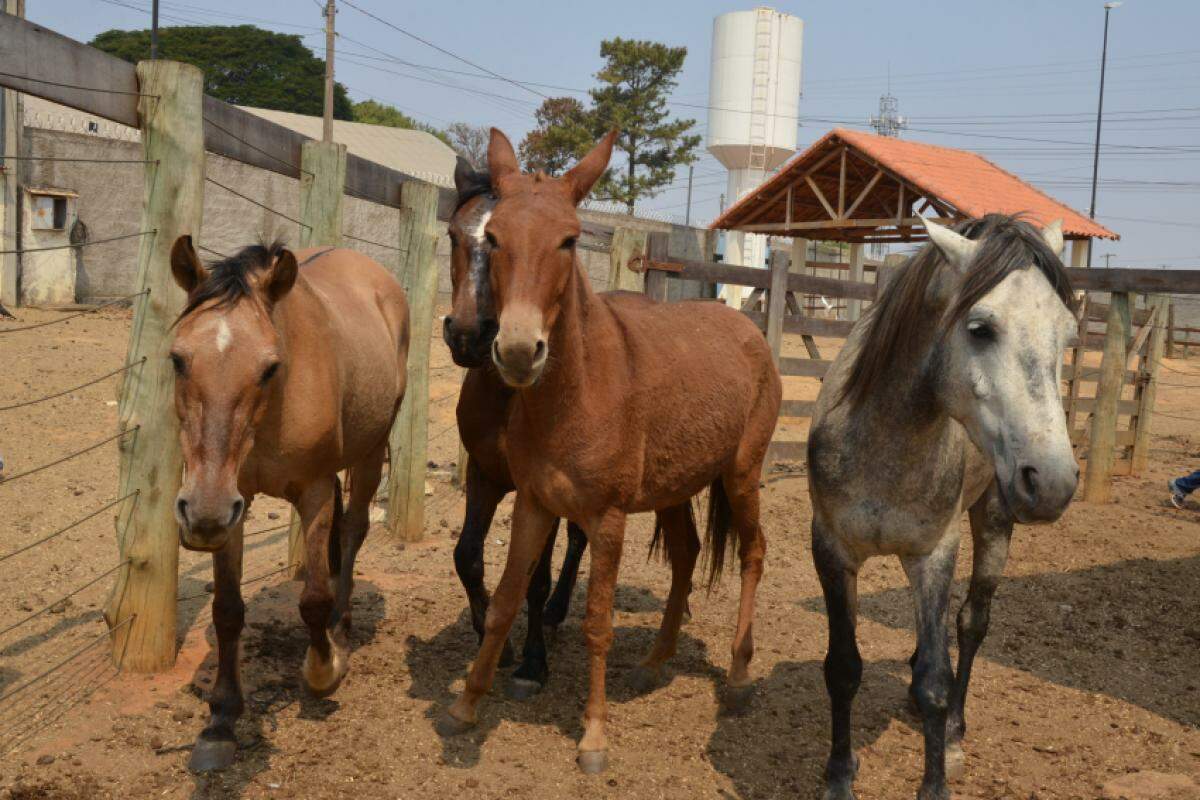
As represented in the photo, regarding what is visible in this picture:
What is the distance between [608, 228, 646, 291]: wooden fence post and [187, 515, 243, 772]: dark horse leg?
16.6 feet

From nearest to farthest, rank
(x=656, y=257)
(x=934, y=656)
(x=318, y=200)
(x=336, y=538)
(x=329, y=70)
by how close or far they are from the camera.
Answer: (x=934, y=656) → (x=336, y=538) → (x=318, y=200) → (x=656, y=257) → (x=329, y=70)

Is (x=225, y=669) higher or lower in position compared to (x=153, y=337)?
lower

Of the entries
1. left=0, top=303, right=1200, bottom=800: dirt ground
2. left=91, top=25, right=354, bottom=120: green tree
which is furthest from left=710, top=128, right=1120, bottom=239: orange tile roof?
left=91, top=25, right=354, bottom=120: green tree

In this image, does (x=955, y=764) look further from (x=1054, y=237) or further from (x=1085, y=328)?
(x=1085, y=328)

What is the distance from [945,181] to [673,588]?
1650 cm

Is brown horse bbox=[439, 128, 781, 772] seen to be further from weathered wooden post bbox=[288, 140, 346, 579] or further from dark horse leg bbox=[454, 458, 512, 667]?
weathered wooden post bbox=[288, 140, 346, 579]

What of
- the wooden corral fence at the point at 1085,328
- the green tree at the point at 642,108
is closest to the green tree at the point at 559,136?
the green tree at the point at 642,108

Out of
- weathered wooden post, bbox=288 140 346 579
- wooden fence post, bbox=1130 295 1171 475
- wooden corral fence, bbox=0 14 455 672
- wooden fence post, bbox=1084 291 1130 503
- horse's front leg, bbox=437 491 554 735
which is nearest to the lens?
horse's front leg, bbox=437 491 554 735

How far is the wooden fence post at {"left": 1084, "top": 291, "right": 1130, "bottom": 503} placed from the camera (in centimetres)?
960

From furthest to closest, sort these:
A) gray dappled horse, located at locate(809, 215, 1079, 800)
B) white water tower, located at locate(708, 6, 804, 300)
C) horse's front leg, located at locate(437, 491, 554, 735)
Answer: white water tower, located at locate(708, 6, 804, 300)
horse's front leg, located at locate(437, 491, 554, 735)
gray dappled horse, located at locate(809, 215, 1079, 800)

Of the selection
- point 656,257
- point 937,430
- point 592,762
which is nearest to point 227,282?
point 592,762

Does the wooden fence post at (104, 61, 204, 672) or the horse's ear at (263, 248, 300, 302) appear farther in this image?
the wooden fence post at (104, 61, 204, 672)

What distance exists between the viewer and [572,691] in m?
4.48

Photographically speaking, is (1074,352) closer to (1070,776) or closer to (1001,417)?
(1070,776)
